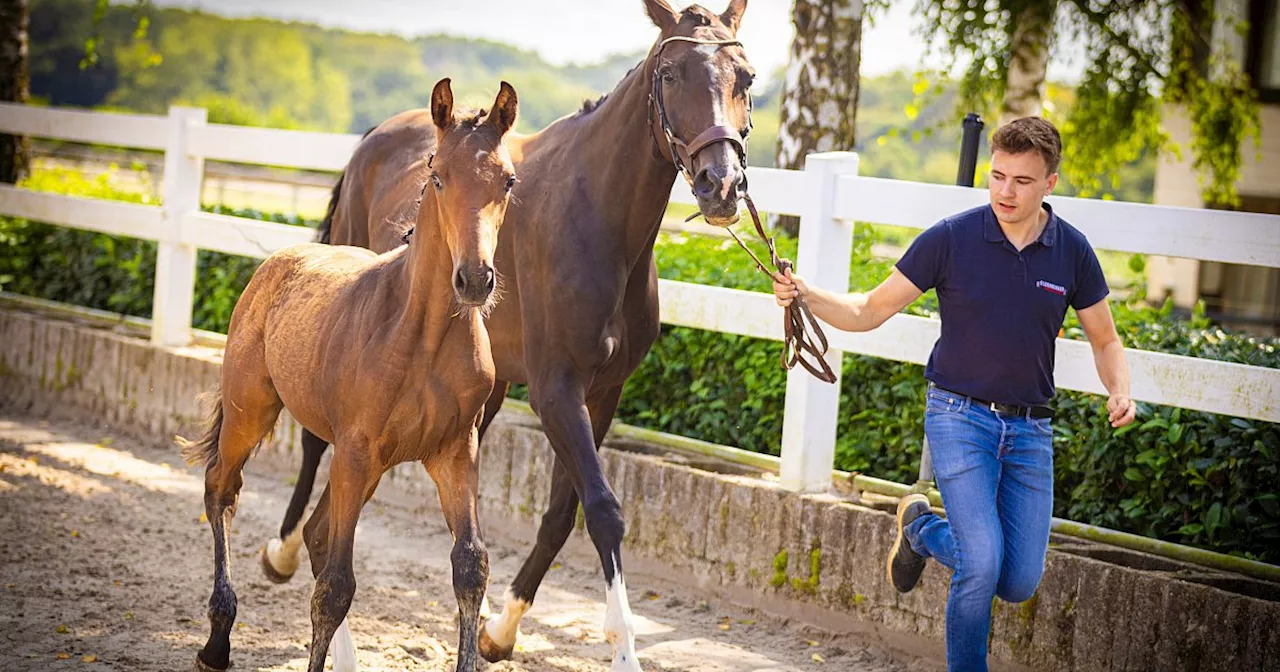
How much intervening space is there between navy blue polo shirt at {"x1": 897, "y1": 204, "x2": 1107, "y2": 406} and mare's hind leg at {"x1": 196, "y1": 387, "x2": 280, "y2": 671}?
2433 millimetres

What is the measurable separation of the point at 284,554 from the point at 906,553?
2.75m

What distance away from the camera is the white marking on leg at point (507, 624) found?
15.8 ft

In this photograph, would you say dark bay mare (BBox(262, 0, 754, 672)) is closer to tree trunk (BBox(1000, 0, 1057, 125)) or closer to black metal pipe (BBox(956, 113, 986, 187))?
black metal pipe (BBox(956, 113, 986, 187))

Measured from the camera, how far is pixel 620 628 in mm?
4324

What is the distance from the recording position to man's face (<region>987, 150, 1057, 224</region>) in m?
3.81

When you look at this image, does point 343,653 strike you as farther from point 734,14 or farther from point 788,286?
point 734,14

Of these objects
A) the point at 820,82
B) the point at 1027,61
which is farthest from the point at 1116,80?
the point at 820,82

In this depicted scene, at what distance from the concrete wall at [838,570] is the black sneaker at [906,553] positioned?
611mm

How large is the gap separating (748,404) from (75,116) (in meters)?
5.75

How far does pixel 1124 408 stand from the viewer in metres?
3.77

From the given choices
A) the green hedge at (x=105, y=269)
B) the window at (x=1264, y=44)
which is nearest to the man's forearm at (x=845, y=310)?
the green hedge at (x=105, y=269)

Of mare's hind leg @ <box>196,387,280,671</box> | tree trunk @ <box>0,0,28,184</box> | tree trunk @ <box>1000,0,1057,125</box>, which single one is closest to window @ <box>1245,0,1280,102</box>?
tree trunk @ <box>1000,0,1057,125</box>

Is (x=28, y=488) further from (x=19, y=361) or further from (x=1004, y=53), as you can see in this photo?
(x=1004, y=53)

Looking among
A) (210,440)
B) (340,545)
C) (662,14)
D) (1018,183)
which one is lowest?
(340,545)
